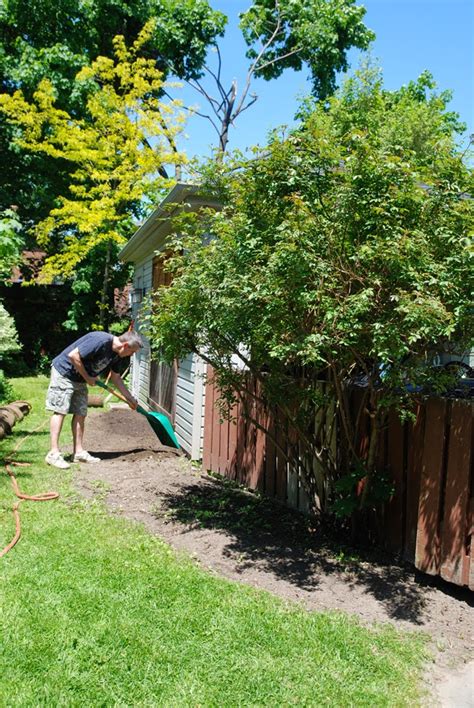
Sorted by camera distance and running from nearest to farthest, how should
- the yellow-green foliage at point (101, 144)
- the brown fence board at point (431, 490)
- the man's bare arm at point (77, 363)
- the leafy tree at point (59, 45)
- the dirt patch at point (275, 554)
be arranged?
the dirt patch at point (275, 554) < the brown fence board at point (431, 490) < the man's bare arm at point (77, 363) < the yellow-green foliage at point (101, 144) < the leafy tree at point (59, 45)

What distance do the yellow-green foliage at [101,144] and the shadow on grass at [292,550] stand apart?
36.7 ft

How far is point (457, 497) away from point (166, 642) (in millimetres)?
1870

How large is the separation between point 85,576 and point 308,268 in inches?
90.5

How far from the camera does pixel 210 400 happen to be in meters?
7.23

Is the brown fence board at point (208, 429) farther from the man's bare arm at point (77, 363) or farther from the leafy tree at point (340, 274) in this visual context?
the leafy tree at point (340, 274)

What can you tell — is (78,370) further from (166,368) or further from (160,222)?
(166,368)

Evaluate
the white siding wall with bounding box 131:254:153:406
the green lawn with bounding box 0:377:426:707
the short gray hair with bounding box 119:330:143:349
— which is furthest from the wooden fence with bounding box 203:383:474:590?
the white siding wall with bounding box 131:254:153:406

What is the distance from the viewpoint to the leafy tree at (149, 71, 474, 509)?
3.42 meters

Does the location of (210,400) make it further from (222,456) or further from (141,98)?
(141,98)

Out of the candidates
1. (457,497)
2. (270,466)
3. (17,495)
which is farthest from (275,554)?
(17,495)

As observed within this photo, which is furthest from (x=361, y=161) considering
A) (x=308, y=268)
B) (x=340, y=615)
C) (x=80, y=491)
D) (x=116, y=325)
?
(x=116, y=325)

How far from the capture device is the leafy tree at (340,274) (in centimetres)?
342

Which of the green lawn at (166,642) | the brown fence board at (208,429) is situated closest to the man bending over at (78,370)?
the brown fence board at (208,429)

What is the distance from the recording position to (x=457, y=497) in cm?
367
